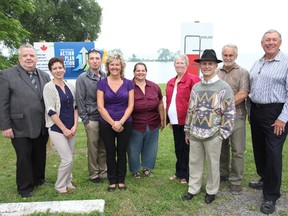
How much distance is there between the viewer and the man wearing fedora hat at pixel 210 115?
3342 millimetres

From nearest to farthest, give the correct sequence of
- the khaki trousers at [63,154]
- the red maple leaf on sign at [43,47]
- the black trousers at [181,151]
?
the khaki trousers at [63,154] → the black trousers at [181,151] → the red maple leaf on sign at [43,47]

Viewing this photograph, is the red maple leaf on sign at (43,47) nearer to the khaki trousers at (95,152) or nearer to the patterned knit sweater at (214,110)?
the khaki trousers at (95,152)

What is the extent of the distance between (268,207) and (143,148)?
1.92 m

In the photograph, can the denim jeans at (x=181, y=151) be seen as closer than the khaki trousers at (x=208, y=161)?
No

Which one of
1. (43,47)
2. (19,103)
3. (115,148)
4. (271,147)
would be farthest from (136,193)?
(43,47)

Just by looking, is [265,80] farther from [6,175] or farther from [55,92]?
[6,175]

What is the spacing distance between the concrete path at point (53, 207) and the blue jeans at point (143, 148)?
994mm

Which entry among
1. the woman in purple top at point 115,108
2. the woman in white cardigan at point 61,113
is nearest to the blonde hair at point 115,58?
the woman in purple top at point 115,108

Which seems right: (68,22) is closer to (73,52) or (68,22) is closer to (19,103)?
(73,52)

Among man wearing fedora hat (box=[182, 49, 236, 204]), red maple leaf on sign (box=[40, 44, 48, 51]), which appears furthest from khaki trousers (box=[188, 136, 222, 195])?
red maple leaf on sign (box=[40, 44, 48, 51])

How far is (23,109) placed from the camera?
142 inches

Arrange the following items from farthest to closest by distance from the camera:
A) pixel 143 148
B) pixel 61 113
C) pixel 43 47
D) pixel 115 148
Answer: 1. pixel 43 47
2. pixel 143 148
3. pixel 115 148
4. pixel 61 113

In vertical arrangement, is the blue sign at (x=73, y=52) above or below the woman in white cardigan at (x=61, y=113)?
above

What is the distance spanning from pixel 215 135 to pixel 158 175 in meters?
1.58
